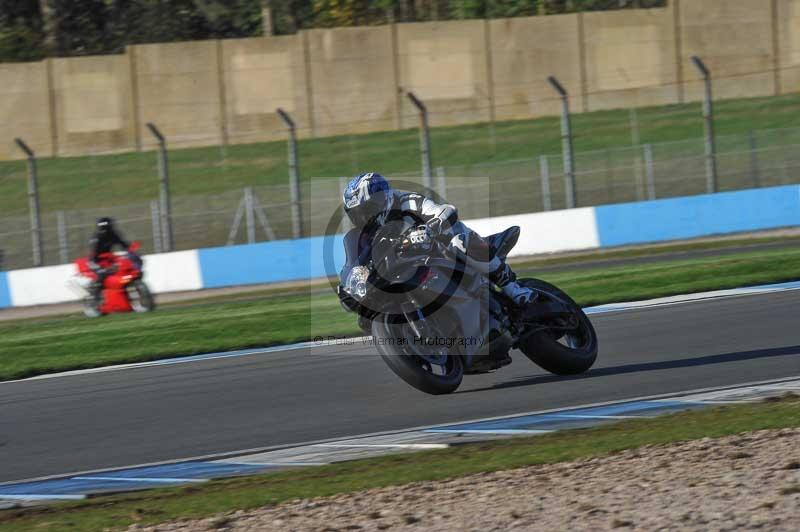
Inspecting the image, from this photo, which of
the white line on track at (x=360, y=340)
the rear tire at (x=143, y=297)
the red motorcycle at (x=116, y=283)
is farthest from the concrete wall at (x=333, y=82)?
the white line on track at (x=360, y=340)

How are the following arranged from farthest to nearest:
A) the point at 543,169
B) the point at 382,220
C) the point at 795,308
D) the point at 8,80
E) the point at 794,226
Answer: the point at 8,80, the point at 543,169, the point at 794,226, the point at 795,308, the point at 382,220

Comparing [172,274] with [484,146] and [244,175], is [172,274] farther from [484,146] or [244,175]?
[484,146]

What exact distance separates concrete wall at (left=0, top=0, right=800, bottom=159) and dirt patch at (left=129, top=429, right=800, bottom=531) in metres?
31.0

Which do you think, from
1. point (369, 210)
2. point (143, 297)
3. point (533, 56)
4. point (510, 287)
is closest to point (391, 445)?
point (369, 210)

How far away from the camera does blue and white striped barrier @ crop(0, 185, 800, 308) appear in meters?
22.1

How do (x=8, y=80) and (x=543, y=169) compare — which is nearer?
(x=543, y=169)

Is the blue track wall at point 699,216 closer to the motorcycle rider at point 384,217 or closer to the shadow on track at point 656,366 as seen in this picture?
the shadow on track at point 656,366

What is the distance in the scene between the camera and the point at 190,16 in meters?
45.7

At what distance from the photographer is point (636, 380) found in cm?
871

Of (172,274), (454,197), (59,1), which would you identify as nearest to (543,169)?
(454,197)

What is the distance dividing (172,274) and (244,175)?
36.7 ft

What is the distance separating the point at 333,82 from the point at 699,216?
17349mm

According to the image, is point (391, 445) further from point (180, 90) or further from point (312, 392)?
point (180, 90)

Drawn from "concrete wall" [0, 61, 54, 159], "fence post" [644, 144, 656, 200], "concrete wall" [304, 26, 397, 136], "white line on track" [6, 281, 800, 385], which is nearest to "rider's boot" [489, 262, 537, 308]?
"white line on track" [6, 281, 800, 385]
